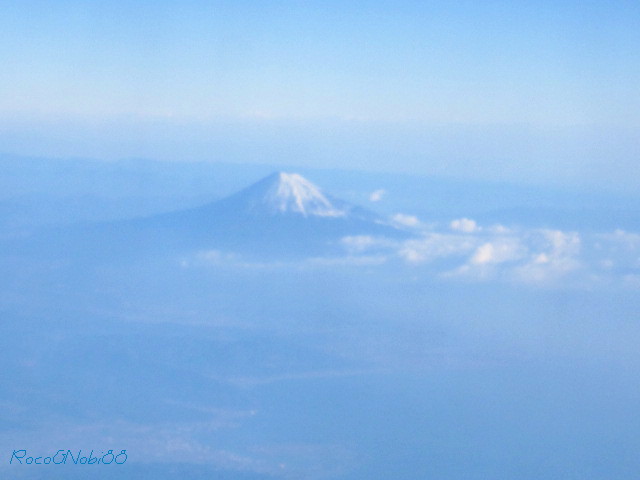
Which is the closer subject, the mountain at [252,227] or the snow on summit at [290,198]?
the mountain at [252,227]

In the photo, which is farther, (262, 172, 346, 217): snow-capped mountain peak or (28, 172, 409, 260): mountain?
(262, 172, 346, 217): snow-capped mountain peak

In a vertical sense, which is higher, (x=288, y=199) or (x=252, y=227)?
(x=288, y=199)

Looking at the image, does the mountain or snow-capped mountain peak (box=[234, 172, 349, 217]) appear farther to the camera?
snow-capped mountain peak (box=[234, 172, 349, 217])

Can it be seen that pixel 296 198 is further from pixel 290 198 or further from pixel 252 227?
pixel 252 227

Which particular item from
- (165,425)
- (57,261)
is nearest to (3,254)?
(57,261)

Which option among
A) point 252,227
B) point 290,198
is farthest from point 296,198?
point 252,227

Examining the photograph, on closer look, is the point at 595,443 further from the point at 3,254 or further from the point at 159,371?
the point at 3,254

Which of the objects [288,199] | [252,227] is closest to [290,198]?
[288,199]

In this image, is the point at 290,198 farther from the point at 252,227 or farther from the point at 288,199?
the point at 252,227
